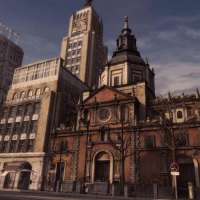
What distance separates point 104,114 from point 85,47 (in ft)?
149

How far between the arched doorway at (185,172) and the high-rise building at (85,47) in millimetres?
50407

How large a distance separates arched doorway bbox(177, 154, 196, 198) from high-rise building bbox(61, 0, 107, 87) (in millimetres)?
50407

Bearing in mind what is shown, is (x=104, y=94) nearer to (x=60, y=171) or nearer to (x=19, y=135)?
(x=60, y=171)

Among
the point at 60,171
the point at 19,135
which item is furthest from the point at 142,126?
the point at 19,135

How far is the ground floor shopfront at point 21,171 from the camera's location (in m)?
43.7

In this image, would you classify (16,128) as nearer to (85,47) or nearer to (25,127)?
(25,127)

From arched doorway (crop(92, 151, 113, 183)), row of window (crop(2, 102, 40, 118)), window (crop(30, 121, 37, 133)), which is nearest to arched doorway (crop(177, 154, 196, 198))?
arched doorway (crop(92, 151, 113, 183))

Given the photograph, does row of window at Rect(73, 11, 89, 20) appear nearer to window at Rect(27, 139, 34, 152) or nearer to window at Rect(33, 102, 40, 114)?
window at Rect(33, 102, 40, 114)

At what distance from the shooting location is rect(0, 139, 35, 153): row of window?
158 feet

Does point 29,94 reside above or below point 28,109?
above

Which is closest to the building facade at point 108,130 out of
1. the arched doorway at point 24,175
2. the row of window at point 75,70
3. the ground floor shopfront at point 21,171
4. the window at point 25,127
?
the ground floor shopfront at point 21,171

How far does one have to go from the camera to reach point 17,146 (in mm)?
49125

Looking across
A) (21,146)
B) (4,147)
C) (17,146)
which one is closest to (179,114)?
(21,146)

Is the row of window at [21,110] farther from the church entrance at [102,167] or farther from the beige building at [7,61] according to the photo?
the beige building at [7,61]
